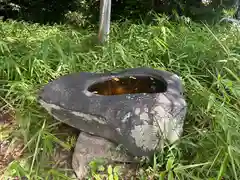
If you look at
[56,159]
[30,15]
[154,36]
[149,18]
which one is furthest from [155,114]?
[30,15]

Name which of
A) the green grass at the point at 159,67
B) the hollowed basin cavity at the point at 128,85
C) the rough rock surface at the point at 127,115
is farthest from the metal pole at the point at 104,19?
the rough rock surface at the point at 127,115

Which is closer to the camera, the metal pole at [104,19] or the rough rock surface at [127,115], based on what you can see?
the rough rock surface at [127,115]

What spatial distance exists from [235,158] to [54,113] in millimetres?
1173

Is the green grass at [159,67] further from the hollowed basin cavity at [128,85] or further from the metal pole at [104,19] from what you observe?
the hollowed basin cavity at [128,85]

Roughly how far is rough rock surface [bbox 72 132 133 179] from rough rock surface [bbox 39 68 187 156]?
65mm

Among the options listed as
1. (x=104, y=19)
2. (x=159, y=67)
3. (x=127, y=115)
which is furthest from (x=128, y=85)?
(x=104, y=19)

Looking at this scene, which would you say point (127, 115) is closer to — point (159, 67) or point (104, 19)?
point (159, 67)

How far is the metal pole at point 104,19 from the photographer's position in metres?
3.48

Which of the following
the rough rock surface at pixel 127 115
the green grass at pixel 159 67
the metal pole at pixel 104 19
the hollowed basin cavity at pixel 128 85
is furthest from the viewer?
the metal pole at pixel 104 19

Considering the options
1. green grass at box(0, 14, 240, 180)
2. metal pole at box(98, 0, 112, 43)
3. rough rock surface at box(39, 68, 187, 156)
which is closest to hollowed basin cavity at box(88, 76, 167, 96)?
rough rock surface at box(39, 68, 187, 156)

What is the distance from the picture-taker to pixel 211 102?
2346mm

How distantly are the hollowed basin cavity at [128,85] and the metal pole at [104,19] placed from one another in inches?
51.0

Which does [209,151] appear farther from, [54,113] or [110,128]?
[54,113]

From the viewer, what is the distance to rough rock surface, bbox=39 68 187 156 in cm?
194
